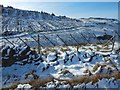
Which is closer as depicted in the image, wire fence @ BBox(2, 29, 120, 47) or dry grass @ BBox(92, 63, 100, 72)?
dry grass @ BBox(92, 63, 100, 72)

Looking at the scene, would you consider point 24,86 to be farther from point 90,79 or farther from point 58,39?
point 58,39

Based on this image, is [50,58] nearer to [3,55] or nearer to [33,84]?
[3,55]

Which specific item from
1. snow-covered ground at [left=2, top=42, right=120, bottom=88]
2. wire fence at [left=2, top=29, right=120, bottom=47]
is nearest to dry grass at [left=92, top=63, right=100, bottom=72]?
snow-covered ground at [left=2, top=42, right=120, bottom=88]

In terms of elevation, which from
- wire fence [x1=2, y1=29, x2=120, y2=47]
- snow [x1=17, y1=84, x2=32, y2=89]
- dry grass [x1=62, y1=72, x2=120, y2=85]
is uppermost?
dry grass [x1=62, y1=72, x2=120, y2=85]

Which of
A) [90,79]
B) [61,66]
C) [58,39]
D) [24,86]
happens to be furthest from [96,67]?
[58,39]

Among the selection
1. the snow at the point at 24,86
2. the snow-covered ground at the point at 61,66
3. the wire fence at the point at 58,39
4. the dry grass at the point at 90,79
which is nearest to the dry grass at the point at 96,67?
the snow-covered ground at the point at 61,66

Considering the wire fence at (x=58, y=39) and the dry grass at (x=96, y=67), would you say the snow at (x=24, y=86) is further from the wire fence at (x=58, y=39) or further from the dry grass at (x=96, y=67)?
the wire fence at (x=58, y=39)

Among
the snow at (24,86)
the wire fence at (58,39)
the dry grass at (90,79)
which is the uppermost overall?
the dry grass at (90,79)

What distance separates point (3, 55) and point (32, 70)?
3.17m

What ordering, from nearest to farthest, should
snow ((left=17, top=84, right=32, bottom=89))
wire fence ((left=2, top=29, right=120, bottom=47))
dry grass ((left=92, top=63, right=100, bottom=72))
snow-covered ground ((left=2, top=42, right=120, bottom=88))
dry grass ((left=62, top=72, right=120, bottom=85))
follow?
snow ((left=17, top=84, right=32, bottom=89)) < dry grass ((left=62, top=72, right=120, bottom=85)) < snow-covered ground ((left=2, top=42, right=120, bottom=88)) < dry grass ((left=92, top=63, right=100, bottom=72)) < wire fence ((left=2, top=29, right=120, bottom=47))

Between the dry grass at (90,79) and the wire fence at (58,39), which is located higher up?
the dry grass at (90,79)

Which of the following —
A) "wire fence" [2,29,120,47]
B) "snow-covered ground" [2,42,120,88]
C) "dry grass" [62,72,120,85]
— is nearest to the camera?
"dry grass" [62,72,120,85]

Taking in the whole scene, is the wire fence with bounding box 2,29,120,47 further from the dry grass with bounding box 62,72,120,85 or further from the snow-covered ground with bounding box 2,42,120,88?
the dry grass with bounding box 62,72,120,85

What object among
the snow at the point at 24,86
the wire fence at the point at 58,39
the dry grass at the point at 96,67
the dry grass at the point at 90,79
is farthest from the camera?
the wire fence at the point at 58,39
